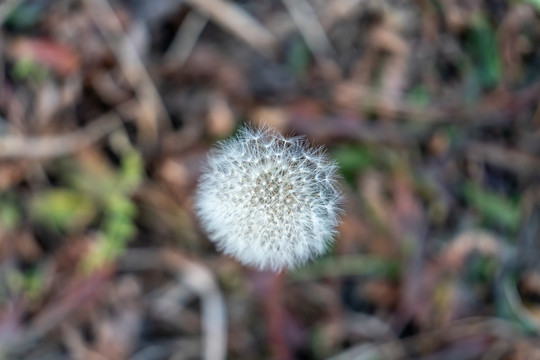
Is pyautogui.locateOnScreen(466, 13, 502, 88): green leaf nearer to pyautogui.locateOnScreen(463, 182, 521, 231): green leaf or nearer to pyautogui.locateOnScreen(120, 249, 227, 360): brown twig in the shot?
pyautogui.locateOnScreen(463, 182, 521, 231): green leaf

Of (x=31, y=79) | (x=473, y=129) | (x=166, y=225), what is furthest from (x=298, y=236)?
(x=31, y=79)

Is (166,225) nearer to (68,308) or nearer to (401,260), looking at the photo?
(68,308)

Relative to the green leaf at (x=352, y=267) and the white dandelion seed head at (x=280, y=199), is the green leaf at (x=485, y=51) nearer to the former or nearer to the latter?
the green leaf at (x=352, y=267)

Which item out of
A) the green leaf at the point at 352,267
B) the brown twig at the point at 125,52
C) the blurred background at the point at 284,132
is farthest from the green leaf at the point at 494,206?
the brown twig at the point at 125,52

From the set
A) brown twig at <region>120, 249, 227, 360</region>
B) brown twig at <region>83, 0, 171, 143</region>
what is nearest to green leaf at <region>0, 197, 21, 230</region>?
brown twig at <region>120, 249, 227, 360</region>

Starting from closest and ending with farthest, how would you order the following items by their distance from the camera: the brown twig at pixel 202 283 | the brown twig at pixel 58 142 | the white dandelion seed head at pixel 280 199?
the white dandelion seed head at pixel 280 199 < the brown twig at pixel 202 283 < the brown twig at pixel 58 142

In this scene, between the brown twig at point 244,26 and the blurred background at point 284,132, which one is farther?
the brown twig at point 244,26
